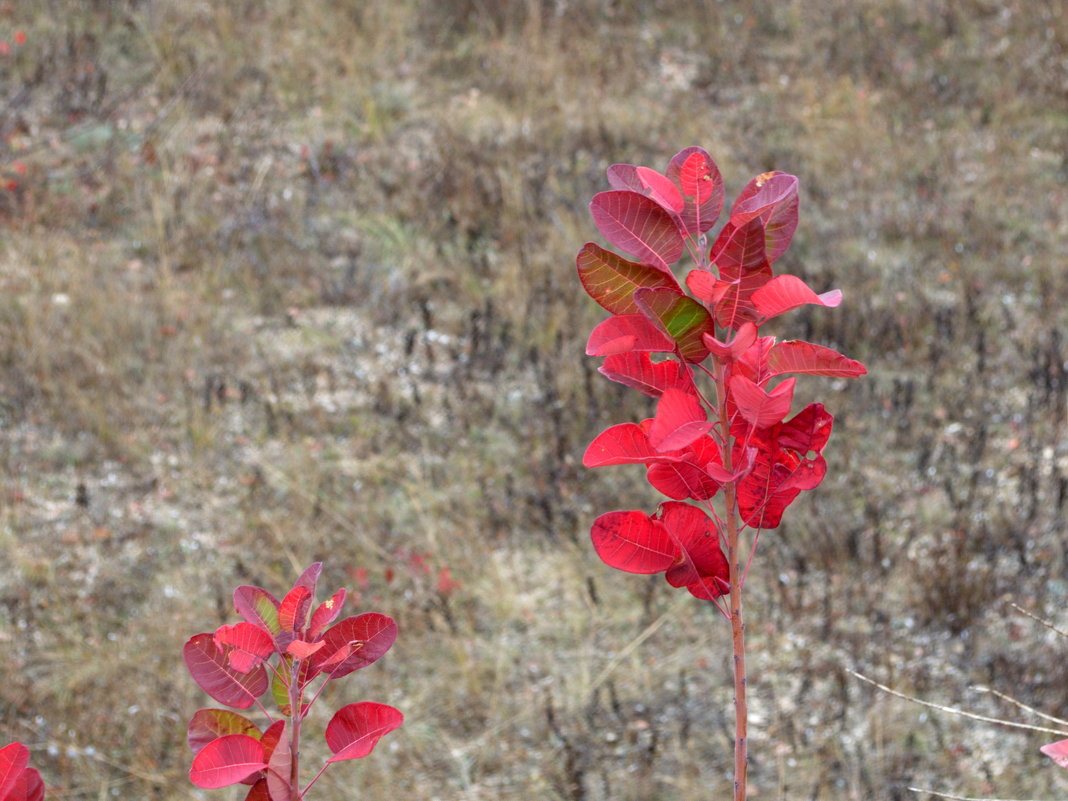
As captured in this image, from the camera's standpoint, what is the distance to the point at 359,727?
944 millimetres

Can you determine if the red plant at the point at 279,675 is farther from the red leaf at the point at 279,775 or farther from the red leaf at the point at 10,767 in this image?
the red leaf at the point at 10,767

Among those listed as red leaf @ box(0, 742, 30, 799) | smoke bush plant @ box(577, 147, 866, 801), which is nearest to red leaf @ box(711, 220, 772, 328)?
A: smoke bush plant @ box(577, 147, 866, 801)

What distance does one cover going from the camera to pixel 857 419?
3.99 meters

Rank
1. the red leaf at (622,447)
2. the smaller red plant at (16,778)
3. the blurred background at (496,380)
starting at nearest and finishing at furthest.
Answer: the smaller red plant at (16,778), the red leaf at (622,447), the blurred background at (496,380)

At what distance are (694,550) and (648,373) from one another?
0.56 feet

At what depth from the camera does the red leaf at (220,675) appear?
90cm

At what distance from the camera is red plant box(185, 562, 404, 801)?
893 mm

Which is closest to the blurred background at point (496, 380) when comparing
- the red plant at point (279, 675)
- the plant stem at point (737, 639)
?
the plant stem at point (737, 639)

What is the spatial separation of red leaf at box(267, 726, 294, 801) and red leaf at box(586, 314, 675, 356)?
17.0 inches

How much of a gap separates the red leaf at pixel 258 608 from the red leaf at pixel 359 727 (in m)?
0.10

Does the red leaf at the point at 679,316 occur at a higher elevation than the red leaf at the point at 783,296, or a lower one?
lower

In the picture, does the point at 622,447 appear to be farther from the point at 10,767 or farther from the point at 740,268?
the point at 10,767

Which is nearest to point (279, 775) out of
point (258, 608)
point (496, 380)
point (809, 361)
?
point (258, 608)

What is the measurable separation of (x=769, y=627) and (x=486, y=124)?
3.25 meters
